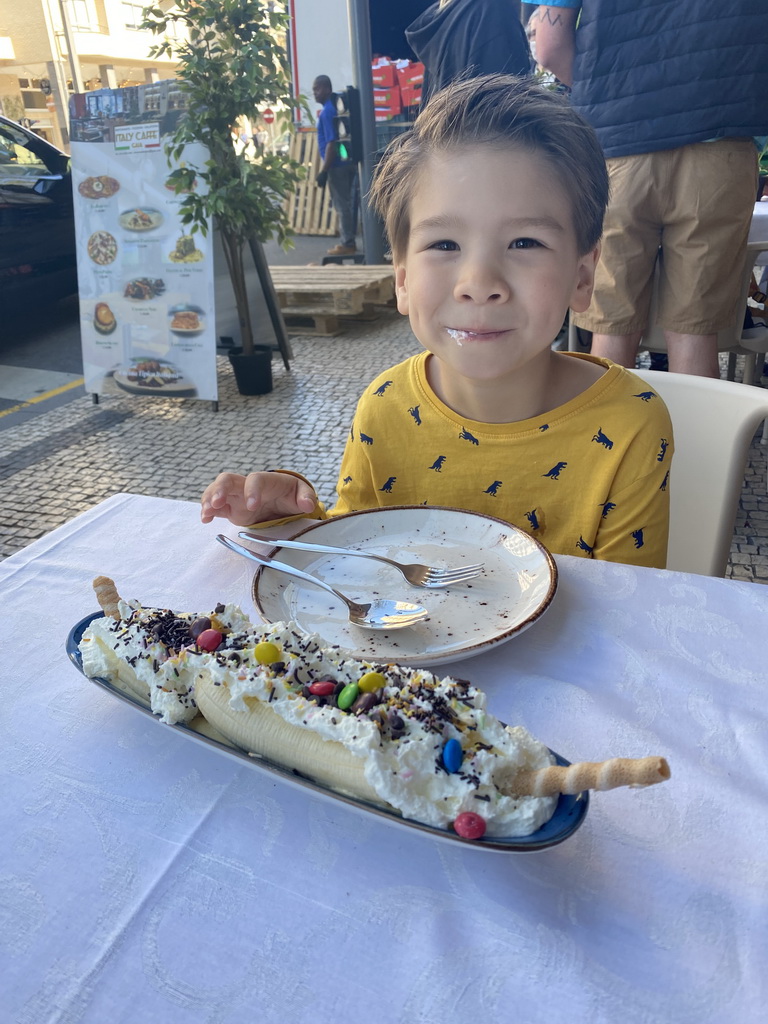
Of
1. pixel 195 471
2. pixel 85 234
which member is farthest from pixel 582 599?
pixel 85 234

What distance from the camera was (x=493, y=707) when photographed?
71cm

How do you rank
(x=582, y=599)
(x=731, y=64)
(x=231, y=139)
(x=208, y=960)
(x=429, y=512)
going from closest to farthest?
1. (x=208, y=960)
2. (x=582, y=599)
3. (x=429, y=512)
4. (x=731, y=64)
5. (x=231, y=139)

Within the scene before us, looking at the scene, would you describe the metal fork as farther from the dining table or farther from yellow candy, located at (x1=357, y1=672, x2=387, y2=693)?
yellow candy, located at (x1=357, y1=672, x2=387, y2=693)

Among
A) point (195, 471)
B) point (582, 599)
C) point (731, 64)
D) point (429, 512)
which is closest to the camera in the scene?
point (582, 599)

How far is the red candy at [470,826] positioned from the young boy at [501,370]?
2.14 feet

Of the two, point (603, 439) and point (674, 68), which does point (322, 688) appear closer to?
point (603, 439)

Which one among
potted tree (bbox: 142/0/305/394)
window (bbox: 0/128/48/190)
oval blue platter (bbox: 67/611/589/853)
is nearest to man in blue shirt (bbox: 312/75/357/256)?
window (bbox: 0/128/48/190)

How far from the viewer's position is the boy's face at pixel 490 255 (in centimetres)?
104

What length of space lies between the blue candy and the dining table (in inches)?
2.0

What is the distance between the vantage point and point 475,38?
11.8 ft

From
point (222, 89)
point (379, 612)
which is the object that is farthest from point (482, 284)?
point (222, 89)

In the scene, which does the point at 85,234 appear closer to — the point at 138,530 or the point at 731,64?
the point at 731,64

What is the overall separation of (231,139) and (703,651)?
13.0 ft

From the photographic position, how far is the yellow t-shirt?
119cm
